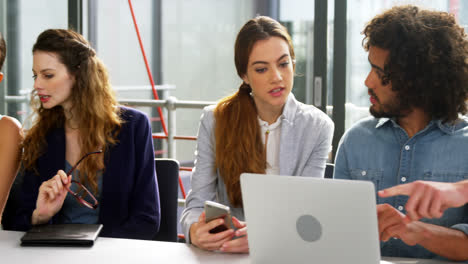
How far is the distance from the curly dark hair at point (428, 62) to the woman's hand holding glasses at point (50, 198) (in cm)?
108

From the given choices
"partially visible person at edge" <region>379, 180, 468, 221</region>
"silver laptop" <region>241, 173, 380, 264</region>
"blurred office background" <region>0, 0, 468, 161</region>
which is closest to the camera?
"silver laptop" <region>241, 173, 380, 264</region>

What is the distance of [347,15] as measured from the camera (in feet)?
10.0

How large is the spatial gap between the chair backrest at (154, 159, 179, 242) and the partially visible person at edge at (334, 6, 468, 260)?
0.71 metres

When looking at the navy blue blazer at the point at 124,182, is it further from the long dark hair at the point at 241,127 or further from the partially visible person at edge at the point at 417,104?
the partially visible person at edge at the point at 417,104

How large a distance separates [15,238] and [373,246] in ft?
3.76

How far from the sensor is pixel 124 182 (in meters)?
2.22

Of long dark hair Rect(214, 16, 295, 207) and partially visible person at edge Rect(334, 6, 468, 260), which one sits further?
long dark hair Rect(214, 16, 295, 207)

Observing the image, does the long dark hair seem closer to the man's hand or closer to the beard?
the beard

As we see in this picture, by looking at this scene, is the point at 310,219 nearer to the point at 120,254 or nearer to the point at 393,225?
the point at 393,225

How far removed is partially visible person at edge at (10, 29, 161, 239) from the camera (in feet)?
7.19

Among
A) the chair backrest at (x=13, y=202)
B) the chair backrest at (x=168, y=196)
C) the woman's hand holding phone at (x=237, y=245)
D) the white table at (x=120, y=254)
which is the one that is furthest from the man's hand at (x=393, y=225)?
the chair backrest at (x=13, y=202)

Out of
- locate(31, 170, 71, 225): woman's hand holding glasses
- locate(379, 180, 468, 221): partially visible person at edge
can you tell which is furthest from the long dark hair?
locate(379, 180, 468, 221): partially visible person at edge

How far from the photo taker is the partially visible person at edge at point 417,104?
1.83m

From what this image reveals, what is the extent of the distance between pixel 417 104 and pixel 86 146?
120 centimetres
